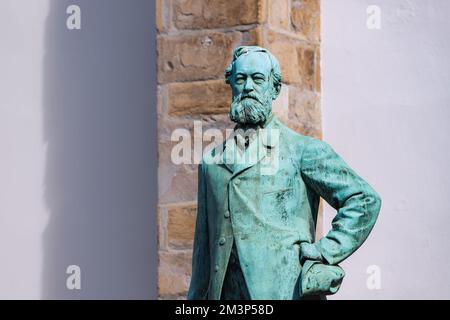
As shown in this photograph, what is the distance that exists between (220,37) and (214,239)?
246 cm

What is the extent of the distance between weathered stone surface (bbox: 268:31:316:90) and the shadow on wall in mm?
796

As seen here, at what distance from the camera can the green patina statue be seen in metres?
7.25

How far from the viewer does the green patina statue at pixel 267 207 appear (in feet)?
23.8

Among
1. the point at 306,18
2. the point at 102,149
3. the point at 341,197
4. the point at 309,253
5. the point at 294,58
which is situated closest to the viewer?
the point at 309,253

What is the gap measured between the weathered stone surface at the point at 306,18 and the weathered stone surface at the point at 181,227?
96 cm

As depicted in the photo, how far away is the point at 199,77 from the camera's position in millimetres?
9727

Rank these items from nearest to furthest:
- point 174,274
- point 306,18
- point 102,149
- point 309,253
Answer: point 309,253, point 174,274, point 306,18, point 102,149

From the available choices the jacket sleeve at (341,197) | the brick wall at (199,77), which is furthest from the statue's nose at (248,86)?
the brick wall at (199,77)

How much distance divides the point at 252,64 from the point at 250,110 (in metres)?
0.16

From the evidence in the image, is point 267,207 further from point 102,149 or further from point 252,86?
point 102,149

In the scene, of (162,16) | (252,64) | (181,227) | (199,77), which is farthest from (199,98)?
(252,64)

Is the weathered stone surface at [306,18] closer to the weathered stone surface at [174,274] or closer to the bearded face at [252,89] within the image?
the weathered stone surface at [174,274]

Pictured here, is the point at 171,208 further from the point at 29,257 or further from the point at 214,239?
the point at 214,239

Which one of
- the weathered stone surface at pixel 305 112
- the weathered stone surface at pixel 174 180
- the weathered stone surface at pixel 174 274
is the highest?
the weathered stone surface at pixel 305 112
